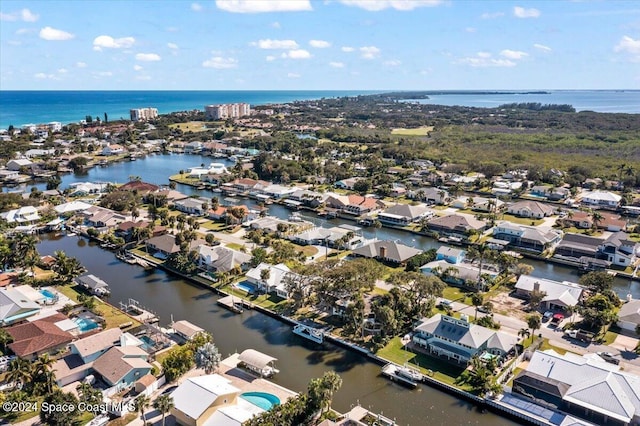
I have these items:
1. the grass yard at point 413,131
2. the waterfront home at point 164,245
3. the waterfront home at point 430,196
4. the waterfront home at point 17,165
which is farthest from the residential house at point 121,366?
the grass yard at point 413,131

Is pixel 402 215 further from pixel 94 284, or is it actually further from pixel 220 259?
pixel 94 284

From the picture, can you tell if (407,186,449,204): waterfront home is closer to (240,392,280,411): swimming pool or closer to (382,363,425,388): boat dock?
(382,363,425,388): boat dock

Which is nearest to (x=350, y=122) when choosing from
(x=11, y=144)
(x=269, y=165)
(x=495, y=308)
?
(x=269, y=165)

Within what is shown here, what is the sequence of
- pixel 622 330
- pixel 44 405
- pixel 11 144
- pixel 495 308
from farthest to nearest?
pixel 11 144, pixel 495 308, pixel 622 330, pixel 44 405

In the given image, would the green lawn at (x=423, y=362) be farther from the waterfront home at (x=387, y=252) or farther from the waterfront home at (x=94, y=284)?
the waterfront home at (x=94, y=284)

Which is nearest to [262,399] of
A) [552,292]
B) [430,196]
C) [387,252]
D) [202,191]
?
[387,252]

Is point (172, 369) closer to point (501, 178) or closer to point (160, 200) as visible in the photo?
point (160, 200)

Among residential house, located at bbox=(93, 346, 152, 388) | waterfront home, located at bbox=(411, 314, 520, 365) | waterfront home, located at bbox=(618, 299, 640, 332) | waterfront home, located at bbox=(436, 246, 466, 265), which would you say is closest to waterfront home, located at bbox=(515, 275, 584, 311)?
waterfront home, located at bbox=(618, 299, 640, 332)
